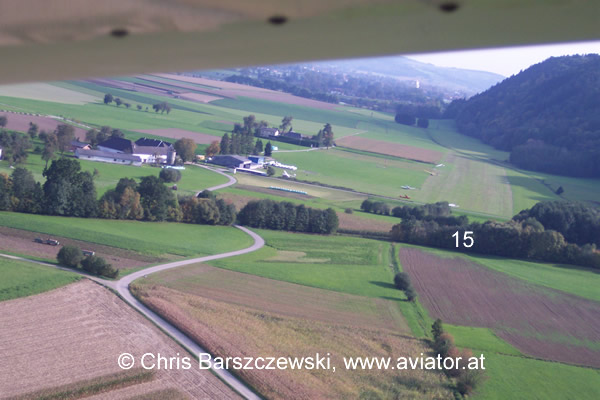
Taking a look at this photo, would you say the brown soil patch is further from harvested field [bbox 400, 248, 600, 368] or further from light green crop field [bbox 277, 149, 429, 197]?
light green crop field [bbox 277, 149, 429, 197]

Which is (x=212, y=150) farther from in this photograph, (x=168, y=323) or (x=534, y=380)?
(x=534, y=380)

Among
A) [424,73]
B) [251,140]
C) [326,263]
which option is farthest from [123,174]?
[424,73]

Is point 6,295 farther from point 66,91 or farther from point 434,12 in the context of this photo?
point 66,91

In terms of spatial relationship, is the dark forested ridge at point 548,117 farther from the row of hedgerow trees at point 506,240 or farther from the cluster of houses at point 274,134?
the row of hedgerow trees at point 506,240

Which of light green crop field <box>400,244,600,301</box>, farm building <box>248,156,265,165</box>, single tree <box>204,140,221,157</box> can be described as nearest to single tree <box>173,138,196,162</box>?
single tree <box>204,140,221,157</box>

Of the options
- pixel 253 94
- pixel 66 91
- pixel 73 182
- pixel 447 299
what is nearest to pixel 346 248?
pixel 447 299
